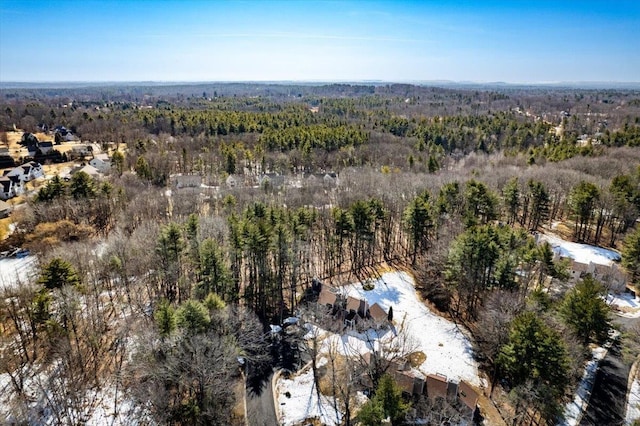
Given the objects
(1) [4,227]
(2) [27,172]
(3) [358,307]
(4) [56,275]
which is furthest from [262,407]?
(2) [27,172]

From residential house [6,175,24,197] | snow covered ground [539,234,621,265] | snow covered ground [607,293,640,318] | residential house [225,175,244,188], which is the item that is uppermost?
residential house [6,175,24,197]

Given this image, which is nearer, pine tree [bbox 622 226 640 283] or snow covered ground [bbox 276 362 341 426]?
snow covered ground [bbox 276 362 341 426]

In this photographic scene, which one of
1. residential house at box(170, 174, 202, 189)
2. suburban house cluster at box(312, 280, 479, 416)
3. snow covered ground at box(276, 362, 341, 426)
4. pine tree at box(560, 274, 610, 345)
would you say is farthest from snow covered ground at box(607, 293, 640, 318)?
residential house at box(170, 174, 202, 189)

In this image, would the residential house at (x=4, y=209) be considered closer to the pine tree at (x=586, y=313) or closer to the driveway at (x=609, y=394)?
the pine tree at (x=586, y=313)

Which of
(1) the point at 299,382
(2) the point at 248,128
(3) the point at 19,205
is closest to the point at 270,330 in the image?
(1) the point at 299,382

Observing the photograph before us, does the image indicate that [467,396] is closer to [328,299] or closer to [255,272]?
[328,299]

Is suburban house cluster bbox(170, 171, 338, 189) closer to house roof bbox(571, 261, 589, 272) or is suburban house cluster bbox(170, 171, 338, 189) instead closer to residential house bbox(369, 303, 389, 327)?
residential house bbox(369, 303, 389, 327)

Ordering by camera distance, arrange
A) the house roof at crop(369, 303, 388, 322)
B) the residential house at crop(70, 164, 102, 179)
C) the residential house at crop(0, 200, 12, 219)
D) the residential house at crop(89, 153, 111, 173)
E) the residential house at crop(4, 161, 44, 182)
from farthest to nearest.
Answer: the residential house at crop(89, 153, 111, 173) < the residential house at crop(70, 164, 102, 179) < the residential house at crop(4, 161, 44, 182) < the residential house at crop(0, 200, 12, 219) < the house roof at crop(369, 303, 388, 322)

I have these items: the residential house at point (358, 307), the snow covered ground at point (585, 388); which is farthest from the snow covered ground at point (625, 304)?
the residential house at point (358, 307)
